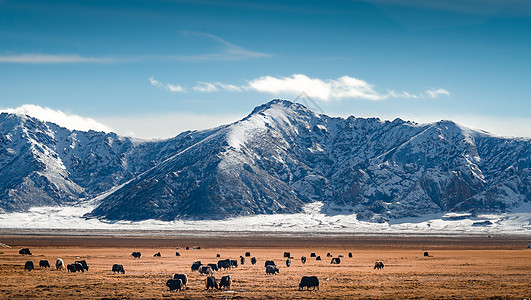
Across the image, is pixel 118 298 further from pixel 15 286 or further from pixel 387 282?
pixel 387 282

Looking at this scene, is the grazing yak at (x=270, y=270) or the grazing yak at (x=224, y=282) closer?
the grazing yak at (x=224, y=282)

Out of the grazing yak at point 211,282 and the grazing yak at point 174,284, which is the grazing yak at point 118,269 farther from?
the grazing yak at point 211,282

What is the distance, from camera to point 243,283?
5825 centimetres

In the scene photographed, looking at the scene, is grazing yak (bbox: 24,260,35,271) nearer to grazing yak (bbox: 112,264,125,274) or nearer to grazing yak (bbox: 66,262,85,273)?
grazing yak (bbox: 66,262,85,273)

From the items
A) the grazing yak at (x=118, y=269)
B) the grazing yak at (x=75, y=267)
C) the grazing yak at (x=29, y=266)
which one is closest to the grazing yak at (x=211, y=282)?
the grazing yak at (x=118, y=269)

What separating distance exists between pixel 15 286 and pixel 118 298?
1317 cm

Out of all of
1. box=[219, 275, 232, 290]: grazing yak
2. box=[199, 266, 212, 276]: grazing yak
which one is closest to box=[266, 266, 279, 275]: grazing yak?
box=[199, 266, 212, 276]: grazing yak

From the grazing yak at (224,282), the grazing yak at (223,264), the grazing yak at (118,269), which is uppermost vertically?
the grazing yak at (224,282)

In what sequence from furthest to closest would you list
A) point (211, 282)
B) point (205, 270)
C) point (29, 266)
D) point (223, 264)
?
point (223, 264)
point (29, 266)
point (205, 270)
point (211, 282)

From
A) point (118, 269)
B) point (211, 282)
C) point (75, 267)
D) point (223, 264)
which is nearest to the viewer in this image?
point (211, 282)

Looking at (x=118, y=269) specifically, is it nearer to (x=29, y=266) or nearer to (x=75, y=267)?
(x=75, y=267)

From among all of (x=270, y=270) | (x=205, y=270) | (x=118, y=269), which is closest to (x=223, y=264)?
(x=205, y=270)

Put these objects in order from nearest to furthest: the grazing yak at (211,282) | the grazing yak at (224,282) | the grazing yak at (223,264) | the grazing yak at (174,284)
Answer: the grazing yak at (174,284), the grazing yak at (211,282), the grazing yak at (224,282), the grazing yak at (223,264)

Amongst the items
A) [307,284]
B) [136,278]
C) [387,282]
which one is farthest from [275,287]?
[136,278]
